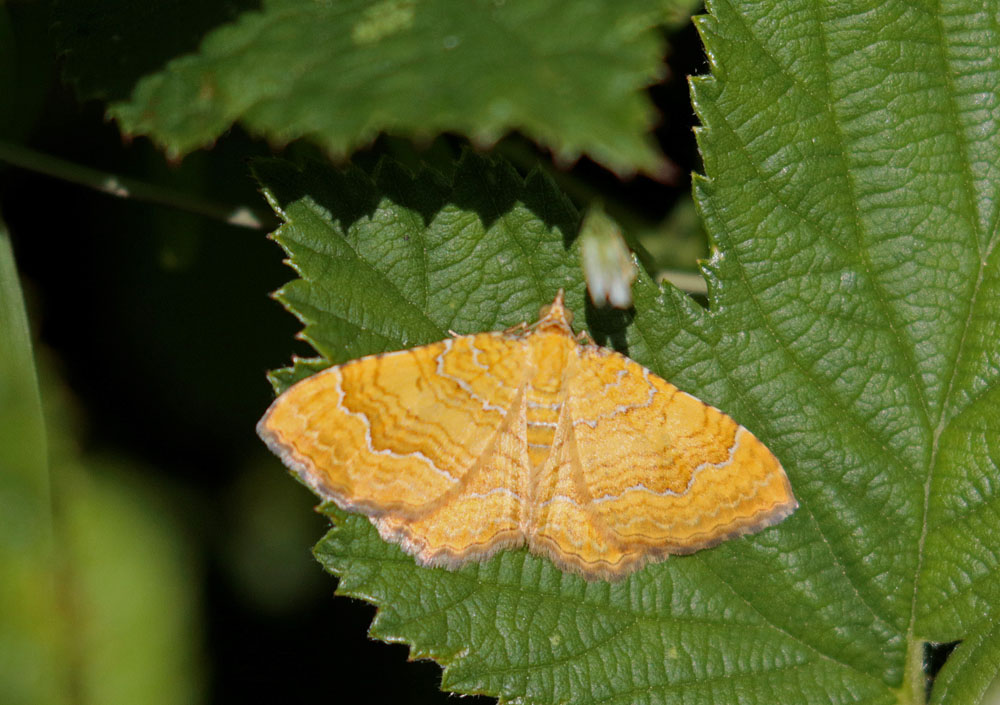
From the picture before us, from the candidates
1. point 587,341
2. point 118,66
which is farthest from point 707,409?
point 118,66

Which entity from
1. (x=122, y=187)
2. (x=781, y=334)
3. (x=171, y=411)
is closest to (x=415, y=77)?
(x=781, y=334)

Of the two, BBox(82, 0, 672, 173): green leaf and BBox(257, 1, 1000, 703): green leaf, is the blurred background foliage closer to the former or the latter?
BBox(257, 1, 1000, 703): green leaf

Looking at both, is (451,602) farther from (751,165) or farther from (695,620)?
(751,165)

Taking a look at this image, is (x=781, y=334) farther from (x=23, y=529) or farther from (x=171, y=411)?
(x=23, y=529)

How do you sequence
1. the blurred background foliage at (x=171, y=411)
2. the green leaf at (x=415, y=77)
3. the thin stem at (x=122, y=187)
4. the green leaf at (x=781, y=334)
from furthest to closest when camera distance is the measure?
the blurred background foliage at (x=171, y=411) < the thin stem at (x=122, y=187) < the green leaf at (x=781, y=334) < the green leaf at (x=415, y=77)

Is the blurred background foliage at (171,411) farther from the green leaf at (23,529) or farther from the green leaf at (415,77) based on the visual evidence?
the green leaf at (415,77)

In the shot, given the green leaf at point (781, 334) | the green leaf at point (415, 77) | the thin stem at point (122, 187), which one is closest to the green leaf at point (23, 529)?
the thin stem at point (122, 187)
